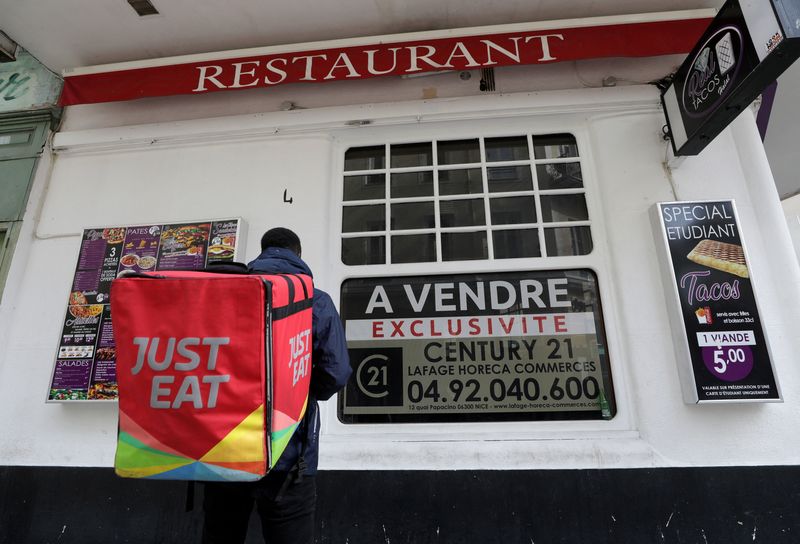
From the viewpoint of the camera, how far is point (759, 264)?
9.52 ft

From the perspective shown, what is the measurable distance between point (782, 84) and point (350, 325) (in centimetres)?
474

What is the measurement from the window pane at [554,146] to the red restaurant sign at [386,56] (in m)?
0.59

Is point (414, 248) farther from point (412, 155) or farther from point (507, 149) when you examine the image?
point (507, 149)

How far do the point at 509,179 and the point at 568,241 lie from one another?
689 millimetres

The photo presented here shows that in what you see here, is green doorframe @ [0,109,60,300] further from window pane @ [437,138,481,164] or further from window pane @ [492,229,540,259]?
window pane @ [492,229,540,259]

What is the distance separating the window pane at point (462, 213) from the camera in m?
3.29

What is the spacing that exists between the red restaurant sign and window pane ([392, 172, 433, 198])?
829mm

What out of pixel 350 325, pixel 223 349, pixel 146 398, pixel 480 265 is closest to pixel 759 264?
pixel 480 265

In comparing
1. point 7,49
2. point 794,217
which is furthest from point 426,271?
point 794,217

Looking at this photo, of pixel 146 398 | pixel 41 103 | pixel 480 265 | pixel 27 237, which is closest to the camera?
pixel 146 398

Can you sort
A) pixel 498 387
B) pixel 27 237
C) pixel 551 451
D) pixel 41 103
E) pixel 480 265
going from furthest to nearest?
pixel 41 103
pixel 27 237
pixel 480 265
pixel 498 387
pixel 551 451

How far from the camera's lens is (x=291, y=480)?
63.9 inches

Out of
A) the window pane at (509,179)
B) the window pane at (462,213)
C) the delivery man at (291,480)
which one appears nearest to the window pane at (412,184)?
the window pane at (462,213)

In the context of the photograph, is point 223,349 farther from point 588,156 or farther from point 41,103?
point 41,103
